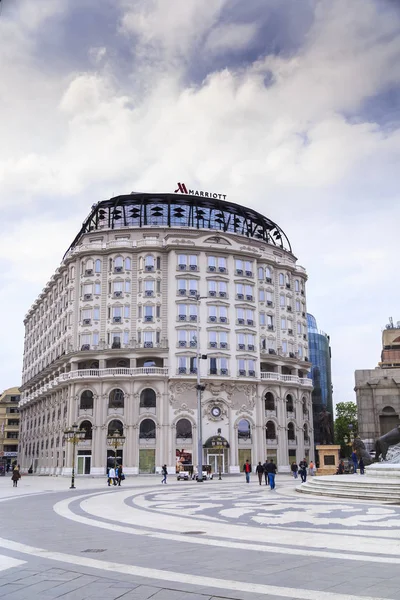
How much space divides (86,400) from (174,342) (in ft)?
42.8

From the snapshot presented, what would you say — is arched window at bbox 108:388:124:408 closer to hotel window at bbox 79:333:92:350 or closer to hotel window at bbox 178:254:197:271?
hotel window at bbox 79:333:92:350

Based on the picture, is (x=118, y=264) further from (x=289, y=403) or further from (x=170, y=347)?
(x=289, y=403)

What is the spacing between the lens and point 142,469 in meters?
68.1

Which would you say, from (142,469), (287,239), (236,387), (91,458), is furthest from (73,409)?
(287,239)

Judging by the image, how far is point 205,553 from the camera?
12.8 metres

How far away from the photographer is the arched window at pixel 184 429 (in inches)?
2749

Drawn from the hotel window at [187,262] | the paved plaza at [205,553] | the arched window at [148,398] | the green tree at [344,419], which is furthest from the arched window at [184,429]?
the green tree at [344,419]

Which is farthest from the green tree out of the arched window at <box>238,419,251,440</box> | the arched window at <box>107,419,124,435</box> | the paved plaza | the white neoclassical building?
the paved plaza

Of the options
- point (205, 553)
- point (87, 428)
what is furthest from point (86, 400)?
point (205, 553)

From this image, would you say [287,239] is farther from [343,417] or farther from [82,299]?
[343,417]

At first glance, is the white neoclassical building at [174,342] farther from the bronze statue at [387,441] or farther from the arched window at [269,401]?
the bronze statue at [387,441]

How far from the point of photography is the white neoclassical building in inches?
2756

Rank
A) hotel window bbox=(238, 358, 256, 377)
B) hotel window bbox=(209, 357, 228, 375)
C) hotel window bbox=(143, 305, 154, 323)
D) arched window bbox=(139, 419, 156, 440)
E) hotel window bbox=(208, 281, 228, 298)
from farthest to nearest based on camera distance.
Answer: hotel window bbox=(208, 281, 228, 298)
hotel window bbox=(238, 358, 256, 377)
hotel window bbox=(143, 305, 154, 323)
hotel window bbox=(209, 357, 228, 375)
arched window bbox=(139, 419, 156, 440)

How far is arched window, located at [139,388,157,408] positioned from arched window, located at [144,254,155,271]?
15.4m
